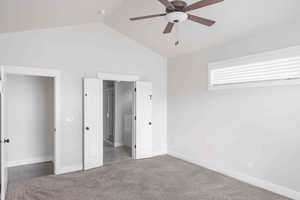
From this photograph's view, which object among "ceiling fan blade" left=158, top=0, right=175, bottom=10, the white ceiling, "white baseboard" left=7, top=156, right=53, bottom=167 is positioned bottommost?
"white baseboard" left=7, top=156, right=53, bottom=167

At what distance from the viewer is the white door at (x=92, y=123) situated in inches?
170

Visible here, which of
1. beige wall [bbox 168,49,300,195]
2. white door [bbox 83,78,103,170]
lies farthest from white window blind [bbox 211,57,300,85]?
white door [bbox 83,78,103,170]

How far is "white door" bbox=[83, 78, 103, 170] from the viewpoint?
432cm

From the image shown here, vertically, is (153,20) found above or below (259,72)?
above

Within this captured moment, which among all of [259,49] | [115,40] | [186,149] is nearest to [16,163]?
[115,40]

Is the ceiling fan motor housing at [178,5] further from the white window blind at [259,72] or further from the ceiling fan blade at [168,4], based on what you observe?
the white window blind at [259,72]

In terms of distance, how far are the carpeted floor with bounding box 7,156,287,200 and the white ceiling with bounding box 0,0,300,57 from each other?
9.21 feet

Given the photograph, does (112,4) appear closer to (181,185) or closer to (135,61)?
Answer: (135,61)

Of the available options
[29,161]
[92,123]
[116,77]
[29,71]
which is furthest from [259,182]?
[29,161]

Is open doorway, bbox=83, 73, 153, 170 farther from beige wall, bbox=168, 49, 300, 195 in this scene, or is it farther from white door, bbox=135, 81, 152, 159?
beige wall, bbox=168, 49, 300, 195

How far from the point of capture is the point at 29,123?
480 centimetres

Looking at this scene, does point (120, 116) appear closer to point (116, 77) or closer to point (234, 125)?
point (116, 77)

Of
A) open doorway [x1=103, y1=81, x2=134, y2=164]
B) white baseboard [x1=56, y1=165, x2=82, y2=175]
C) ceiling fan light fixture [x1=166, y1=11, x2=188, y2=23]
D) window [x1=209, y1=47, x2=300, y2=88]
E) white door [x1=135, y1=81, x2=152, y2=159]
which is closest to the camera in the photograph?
ceiling fan light fixture [x1=166, y1=11, x2=188, y2=23]

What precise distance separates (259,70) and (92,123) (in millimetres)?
3636
